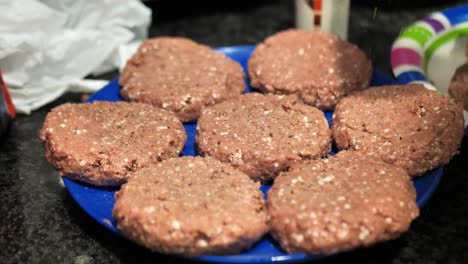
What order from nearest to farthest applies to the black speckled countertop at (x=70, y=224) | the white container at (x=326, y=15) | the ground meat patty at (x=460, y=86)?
the black speckled countertop at (x=70, y=224)
the ground meat patty at (x=460, y=86)
the white container at (x=326, y=15)

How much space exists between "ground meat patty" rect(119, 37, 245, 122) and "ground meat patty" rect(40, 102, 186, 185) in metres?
0.07

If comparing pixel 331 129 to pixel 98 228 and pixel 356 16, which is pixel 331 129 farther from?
pixel 356 16

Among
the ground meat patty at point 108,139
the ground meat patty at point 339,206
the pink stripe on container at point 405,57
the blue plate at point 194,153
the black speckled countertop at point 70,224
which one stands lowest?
the black speckled countertop at point 70,224

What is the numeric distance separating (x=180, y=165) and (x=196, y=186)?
0.09 metres

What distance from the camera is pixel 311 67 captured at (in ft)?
4.75

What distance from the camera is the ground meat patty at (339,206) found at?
94 centimetres

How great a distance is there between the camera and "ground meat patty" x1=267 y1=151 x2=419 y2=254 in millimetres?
939

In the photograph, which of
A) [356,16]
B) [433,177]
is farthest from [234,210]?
[356,16]

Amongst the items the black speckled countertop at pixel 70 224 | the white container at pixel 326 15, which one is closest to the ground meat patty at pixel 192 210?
the black speckled countertop at pixel 70 224

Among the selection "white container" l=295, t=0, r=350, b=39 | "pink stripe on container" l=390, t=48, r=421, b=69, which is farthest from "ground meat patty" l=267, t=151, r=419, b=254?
"white container" l=295, t=0, r=350, b=39

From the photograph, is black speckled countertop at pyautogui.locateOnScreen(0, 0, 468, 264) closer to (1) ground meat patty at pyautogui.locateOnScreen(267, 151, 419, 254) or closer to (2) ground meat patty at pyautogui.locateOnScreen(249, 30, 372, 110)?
(1) ground meat patty at pyautogui.locateOnScreen(267, 151, 419, 254)

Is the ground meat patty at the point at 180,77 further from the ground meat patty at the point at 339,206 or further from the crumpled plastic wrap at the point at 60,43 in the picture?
the ground meat patty at the point at 339,206

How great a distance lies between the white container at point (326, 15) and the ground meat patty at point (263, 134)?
46 cm

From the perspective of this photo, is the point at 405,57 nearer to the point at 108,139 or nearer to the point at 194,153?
the point at 194,153
